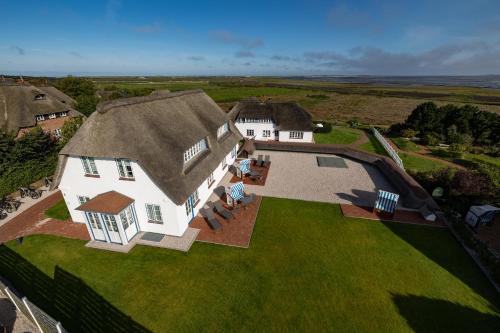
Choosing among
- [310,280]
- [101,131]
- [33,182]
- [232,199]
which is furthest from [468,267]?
[33,182]

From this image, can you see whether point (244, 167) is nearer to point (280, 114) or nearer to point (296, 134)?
point (296, 134)

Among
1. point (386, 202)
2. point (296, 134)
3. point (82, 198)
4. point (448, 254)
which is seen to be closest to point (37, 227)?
point (82, 198)

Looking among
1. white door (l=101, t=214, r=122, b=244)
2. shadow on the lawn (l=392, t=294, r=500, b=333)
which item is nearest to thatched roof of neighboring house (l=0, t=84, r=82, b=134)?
white door (l=101, t=214, r=122, b=244)

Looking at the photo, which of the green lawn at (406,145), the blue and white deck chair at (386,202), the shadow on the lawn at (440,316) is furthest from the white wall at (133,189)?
the green lawn at (406,145)

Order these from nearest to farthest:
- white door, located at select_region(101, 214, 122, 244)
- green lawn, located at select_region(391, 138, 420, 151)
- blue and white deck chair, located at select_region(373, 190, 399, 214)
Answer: white door, located at select_region(101, 214, 122, 244), blue and white deck chair, located at select_region(373, 190, 399, 214), green lawn, located at select_region(391, 138, 420, 151)

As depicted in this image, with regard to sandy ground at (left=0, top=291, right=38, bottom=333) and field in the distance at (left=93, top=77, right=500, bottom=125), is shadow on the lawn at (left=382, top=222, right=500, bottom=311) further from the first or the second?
field in the distance at (left=93, top=77, right=500, bottom=125)

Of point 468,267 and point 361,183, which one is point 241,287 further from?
point 361,183

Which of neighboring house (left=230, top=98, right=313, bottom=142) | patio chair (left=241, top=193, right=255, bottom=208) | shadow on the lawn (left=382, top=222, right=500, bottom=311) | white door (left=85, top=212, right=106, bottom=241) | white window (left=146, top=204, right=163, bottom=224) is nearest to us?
shadow on the lawn (left=382, top=222, right=500, bottom=311)

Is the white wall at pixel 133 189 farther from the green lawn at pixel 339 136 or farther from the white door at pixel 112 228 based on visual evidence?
the green lawn at pixel 339 136
